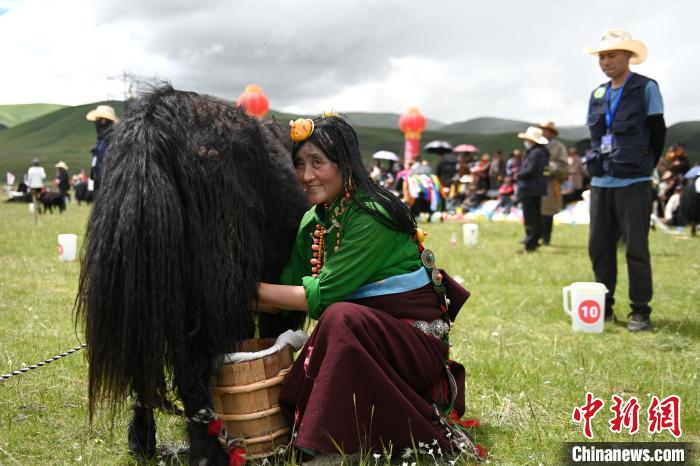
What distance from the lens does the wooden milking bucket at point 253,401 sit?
7.16 ft

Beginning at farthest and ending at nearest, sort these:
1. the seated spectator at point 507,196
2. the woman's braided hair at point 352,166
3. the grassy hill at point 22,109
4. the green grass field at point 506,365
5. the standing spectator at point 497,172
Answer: the standing spectator at point 497,172
the seated spectator at point 507,196
the grassy hill at point 22,109
the green grass field at point 506,365
the woman's braided hair at point 352,166

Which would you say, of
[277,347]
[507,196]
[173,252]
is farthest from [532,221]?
[173,252]

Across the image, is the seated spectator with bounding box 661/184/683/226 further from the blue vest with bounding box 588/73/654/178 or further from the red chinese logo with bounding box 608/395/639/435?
the red chinese logo with bounding box 608/395/639/435

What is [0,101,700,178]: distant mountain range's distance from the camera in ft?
113

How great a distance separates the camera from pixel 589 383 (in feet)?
10.9

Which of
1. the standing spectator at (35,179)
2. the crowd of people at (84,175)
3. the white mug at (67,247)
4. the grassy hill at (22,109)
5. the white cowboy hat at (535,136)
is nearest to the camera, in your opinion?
the grassy hill at (22,109)

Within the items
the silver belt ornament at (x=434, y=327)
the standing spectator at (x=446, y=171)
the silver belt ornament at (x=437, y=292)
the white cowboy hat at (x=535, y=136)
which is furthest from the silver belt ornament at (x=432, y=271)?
the standing spectator at (x=446, y=171)

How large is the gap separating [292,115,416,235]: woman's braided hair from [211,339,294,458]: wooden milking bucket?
61 centimetres

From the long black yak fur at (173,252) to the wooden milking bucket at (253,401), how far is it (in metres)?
0.06

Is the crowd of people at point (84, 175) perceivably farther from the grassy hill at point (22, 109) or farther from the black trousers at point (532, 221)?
the black trousers at point (532, 221)

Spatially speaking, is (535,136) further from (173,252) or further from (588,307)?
(173,252)

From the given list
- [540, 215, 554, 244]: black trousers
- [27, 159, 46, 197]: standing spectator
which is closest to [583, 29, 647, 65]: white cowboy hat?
[540, 215, 554, 244]: black trousers

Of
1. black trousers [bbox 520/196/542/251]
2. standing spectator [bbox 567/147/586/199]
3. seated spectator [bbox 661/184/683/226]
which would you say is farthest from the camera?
standing spectator [bbox 567/147/586/199]

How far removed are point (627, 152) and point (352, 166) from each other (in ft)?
9.02
